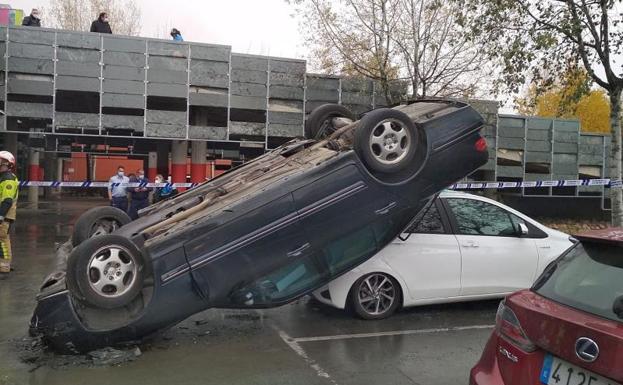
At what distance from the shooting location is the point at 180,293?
4.86 metres

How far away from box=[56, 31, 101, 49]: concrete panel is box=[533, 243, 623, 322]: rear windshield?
45.3ft

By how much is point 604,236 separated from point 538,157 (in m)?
15.7

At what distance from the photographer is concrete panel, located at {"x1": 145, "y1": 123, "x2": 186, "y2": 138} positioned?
14.7 m

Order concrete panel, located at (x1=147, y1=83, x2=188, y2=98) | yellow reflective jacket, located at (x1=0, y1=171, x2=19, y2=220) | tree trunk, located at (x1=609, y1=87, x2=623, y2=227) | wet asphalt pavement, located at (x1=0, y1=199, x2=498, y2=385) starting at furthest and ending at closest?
1. concrete panel, located at (x1=147, y1=83, x2=188, y2=98)
2. tree trunk, located at (x1=609, y1=87, x2=623, y2=227)
3. yellow reflective jacket, located at (x1=0, y1=171, x2=19, y2=220)
4. wet asphalt pavement, located at (x1=0, y1=199, x2=498, y2=385)

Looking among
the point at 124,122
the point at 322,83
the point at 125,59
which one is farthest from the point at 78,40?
the point at 322,83

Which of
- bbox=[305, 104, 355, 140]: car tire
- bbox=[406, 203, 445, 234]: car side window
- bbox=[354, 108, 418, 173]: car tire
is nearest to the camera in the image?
bbox=[354, 108, 418, 173]: car tire

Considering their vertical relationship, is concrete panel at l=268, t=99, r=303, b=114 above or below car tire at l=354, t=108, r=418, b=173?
above

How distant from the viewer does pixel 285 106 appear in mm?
15648

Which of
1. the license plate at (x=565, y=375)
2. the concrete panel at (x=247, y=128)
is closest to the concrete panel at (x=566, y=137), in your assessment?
the concrete panel at (x=247, y=128)

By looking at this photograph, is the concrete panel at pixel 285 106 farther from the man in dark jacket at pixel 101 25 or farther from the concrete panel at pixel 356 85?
the man in dark jacket at pixel 101 25

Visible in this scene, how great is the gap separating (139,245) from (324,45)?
12217 millimetres

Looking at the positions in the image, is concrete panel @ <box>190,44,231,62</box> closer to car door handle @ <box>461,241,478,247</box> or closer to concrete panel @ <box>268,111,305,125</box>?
concrete panel @ <box>268,111,305,125</box>

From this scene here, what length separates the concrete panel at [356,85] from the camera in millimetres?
15844

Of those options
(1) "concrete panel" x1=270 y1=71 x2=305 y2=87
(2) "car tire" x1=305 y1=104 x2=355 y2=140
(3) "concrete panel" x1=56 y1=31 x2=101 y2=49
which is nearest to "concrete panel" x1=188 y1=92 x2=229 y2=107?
(1) "concrete panel" x1=270 y1=71 x2=305 y2=87
